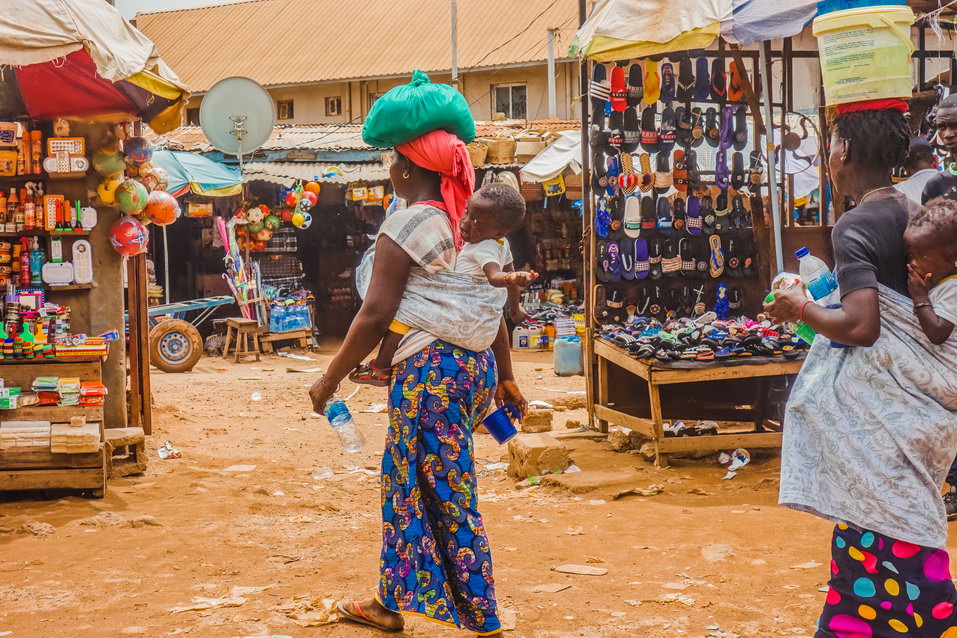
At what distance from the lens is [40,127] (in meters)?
6.86

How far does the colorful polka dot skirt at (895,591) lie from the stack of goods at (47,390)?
5214mm

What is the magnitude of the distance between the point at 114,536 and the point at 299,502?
4.00 ft

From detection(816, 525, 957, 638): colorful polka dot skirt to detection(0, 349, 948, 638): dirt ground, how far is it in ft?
4.00

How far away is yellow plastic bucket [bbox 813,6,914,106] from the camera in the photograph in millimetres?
4918

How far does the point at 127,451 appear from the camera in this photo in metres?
7.13

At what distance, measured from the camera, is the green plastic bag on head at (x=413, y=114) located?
3.30 meters

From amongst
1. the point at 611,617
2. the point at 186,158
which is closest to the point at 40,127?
the point at 611,617

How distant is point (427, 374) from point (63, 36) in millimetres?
3375

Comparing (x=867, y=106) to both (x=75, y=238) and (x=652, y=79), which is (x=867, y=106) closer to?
(x=652, y=79)

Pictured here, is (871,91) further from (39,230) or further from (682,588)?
(39,230)

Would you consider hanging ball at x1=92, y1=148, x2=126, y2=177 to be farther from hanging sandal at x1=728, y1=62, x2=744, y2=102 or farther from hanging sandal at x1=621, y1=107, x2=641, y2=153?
hanging sandal at x1=728, y1=62, x2=744, y2=102

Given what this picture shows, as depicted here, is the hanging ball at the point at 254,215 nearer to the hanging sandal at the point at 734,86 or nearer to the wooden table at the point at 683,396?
the wooden table at the point at 683,396

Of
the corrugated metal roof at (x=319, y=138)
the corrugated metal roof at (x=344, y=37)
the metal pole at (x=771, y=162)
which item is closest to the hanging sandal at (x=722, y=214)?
the metal pole at (x=771, y=162)

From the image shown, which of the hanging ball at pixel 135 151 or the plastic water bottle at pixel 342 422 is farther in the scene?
the hanging ball at pixel 135 151
